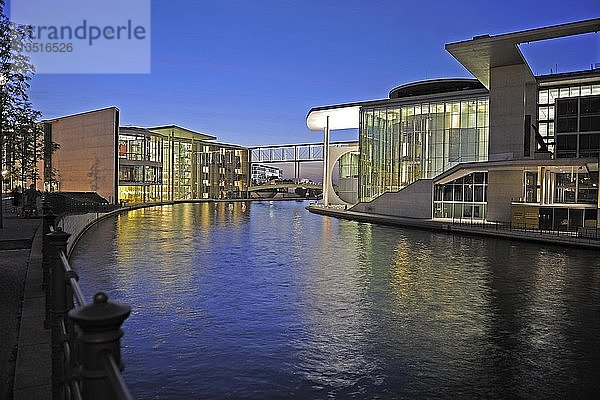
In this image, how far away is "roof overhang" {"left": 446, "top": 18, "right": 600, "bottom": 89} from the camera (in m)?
28.2

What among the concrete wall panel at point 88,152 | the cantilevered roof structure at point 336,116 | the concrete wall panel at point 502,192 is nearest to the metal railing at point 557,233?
the concrete wall panel at point 502,192

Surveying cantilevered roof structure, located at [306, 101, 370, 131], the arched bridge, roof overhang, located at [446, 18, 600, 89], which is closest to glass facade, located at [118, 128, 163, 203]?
cantilevered roof structure, located at [306, 101, 370, 131]

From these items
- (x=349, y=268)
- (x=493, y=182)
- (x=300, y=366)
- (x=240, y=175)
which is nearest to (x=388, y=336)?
(x=300, y=366)

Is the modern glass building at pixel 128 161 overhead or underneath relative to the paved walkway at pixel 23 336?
overhead

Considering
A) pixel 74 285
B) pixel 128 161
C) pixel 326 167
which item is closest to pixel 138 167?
pixel 128 161

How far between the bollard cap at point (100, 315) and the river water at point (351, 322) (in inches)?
208

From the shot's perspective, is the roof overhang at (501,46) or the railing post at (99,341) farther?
the roof overhang at (501,46)

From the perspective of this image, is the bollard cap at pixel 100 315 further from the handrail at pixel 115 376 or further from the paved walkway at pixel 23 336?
the paved walkway at pixel 23 336

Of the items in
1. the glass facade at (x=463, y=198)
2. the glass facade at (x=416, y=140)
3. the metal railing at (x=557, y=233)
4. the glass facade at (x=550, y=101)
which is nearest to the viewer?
the metal railing at (x=557, y=233)

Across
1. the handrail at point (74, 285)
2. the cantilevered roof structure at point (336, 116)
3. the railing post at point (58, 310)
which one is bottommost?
the railing post at point (58, 310)

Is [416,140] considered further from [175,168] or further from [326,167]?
[175,168]

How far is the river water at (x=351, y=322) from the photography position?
722 centimetres

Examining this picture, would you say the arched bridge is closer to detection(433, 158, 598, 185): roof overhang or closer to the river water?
detection(433, 158, 598, 185): roof overhang

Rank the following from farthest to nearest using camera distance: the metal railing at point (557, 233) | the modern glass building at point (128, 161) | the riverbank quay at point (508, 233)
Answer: the modern glass building at point (128, 161) → the metal railing at point (557, 233) → the riverbank quay at point (508, 233)
